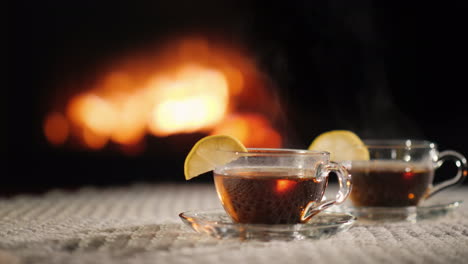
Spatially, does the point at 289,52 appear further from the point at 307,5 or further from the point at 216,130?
the point at 216,130

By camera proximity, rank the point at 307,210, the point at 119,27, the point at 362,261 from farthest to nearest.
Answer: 1. the point at 119,27
2. the point at 307,210
3. the point at 362,261

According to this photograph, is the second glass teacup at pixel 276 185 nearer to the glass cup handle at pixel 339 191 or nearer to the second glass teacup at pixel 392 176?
the glass cup handle at pixel 339 191

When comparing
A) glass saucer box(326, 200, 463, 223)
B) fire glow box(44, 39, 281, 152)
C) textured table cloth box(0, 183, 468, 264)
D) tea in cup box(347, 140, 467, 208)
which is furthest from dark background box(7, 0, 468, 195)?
glass saucer box(326, 200, 463, 223)

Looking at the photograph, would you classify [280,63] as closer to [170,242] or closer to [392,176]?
[392,176]

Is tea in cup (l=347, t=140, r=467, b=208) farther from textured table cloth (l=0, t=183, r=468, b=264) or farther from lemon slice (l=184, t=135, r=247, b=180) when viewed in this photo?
lemon slice (l=184, t=135, r=247, b=180)

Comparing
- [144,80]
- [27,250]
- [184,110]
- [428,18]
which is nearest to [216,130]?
[184,110]

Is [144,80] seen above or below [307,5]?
below

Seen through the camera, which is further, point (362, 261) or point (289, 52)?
point (289, 52)
